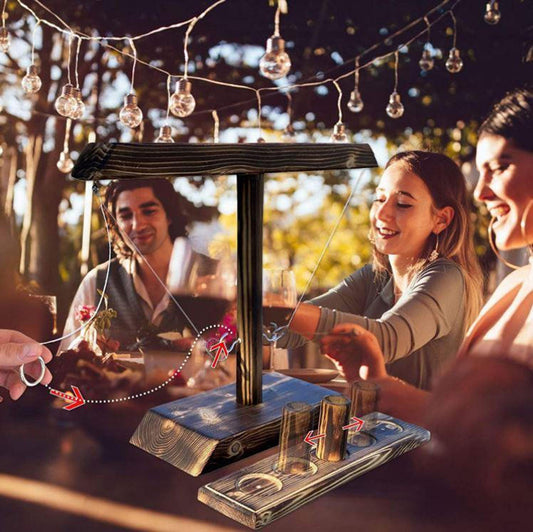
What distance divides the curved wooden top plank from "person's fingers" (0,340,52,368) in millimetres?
521

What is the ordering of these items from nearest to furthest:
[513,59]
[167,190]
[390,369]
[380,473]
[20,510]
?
[20,510], [380,473], [513,59], [390,369], [167,190]

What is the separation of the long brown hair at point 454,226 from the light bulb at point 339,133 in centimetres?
15

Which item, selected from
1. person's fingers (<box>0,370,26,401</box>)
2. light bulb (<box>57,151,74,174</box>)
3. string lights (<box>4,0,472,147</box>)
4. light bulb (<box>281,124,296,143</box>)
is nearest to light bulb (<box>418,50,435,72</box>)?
string lights (<box>4,0,472,147</box>)

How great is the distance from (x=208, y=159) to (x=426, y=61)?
0.57 meters

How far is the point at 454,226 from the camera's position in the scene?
1090 millimetres

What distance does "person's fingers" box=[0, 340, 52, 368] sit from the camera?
1.10 m

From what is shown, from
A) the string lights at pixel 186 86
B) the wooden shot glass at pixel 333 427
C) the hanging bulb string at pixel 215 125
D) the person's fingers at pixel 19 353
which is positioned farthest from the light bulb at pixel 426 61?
the person's fingers at pixel 19 353

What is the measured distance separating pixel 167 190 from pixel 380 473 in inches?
27.8

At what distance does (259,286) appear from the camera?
0.88 m

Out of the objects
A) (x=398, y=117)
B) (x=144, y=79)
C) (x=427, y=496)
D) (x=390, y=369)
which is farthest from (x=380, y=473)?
(x=144, y=79)

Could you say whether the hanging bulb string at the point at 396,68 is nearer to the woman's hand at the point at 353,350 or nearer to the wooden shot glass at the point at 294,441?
the woman's hand at the point at 353,350

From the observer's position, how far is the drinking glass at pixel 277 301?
3.83 feet

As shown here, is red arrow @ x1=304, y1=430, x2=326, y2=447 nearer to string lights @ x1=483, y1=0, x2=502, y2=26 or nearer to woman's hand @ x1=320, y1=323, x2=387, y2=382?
woman's hand @ x1=320, y1=323, x2=387, y2=382

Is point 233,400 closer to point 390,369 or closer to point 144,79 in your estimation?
point 390,369
